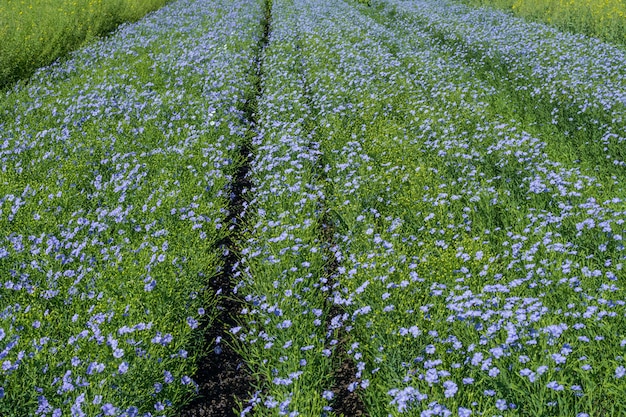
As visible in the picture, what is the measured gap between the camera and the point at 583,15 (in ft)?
50.1

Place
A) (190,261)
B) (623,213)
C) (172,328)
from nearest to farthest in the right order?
(172,328)
(623,213)
(190,261)

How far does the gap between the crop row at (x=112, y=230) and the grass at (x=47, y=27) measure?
118cm

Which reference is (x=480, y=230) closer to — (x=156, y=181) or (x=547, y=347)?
(x=547, y=347)

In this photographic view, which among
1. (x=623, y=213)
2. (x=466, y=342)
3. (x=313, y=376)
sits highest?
(x=623, y=213)

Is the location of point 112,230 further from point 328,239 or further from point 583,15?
point 583,15

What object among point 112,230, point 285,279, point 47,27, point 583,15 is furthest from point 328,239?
point 583,15

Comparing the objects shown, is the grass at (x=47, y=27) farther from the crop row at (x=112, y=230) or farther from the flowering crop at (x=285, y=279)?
the flowering crop at (x=285, y=279)

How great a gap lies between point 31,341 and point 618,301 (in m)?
4.10

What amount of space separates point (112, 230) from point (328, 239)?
7.87ft

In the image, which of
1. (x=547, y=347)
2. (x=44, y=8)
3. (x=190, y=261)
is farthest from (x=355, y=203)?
(x=44, y=8)

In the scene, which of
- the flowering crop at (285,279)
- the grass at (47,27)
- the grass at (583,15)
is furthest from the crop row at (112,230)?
the grass at (583,15)

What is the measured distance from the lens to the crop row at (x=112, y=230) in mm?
3799

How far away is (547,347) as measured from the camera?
11.7ft

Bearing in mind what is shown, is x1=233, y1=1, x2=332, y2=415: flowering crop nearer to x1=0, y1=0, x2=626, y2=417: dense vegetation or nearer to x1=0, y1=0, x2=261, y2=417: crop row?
x1=0, y1=0, x2=626, y2=417: dense vegetation
